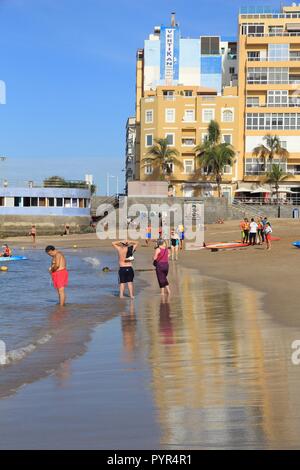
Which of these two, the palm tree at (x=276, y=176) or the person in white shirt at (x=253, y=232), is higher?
the palm tree at (x=276, y=176)

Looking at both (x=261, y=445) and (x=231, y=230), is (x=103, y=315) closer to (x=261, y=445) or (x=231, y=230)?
(x=261, y=445)

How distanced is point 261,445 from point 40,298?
13.7 metres

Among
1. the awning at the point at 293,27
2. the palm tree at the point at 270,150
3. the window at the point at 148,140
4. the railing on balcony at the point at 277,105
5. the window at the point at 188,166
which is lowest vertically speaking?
the window at the point at 188,166

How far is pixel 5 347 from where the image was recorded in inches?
411

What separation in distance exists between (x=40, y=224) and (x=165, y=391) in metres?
62.7

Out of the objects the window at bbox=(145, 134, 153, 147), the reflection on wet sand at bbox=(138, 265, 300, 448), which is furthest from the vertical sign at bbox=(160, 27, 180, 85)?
the reflection on wet sand at bbox=(138, 265, 300, 448)

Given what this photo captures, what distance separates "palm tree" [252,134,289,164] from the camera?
7125cm

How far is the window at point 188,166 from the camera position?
73062 millimetres

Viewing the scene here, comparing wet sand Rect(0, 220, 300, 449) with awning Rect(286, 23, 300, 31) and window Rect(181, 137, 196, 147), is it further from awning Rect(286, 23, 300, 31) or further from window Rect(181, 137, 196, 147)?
awning Rect(286, 23, 300, 31)

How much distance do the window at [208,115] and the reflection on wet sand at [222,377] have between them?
59.5 metres

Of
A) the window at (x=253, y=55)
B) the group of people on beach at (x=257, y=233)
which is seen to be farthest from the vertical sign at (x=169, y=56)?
the group of people on beach at (x=257, y=233)

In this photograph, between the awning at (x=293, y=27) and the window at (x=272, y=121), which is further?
the awning at (x=293, y=27)

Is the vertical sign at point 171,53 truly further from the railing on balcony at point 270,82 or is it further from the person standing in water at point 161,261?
the person standing in water at point 161,261

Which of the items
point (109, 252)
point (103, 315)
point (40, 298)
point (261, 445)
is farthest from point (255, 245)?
point (261, 445)
